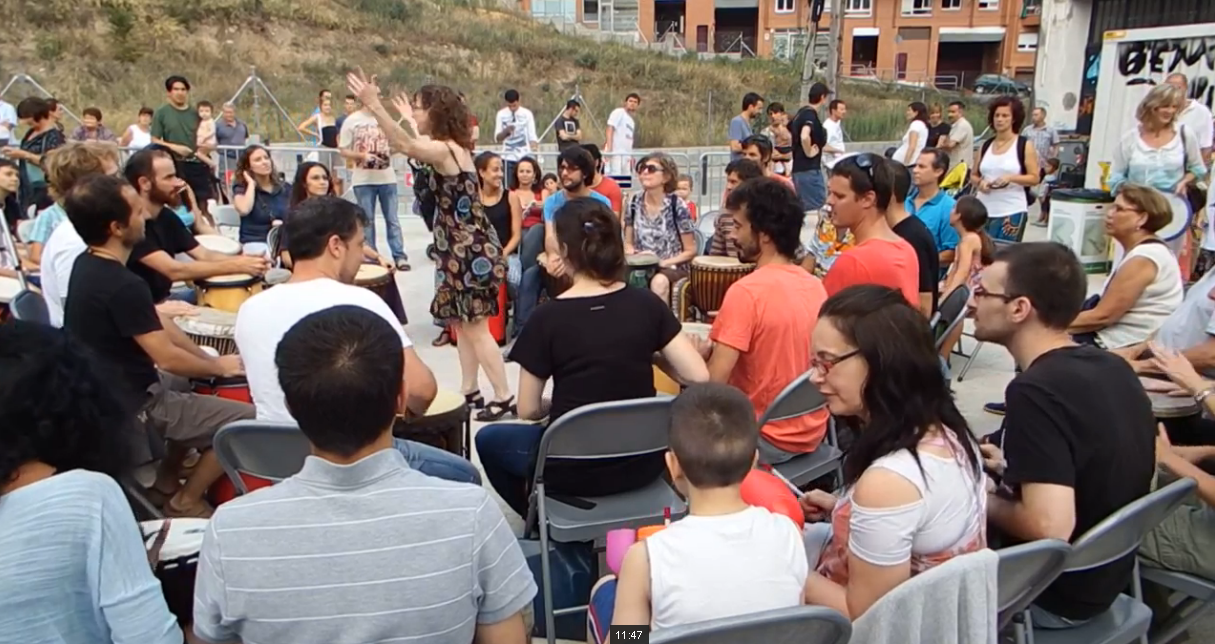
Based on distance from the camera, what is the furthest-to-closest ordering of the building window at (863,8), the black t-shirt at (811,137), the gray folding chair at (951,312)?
the building window at (863,8) < the black t-shirt at (811,137) < the gray folding chair at (951,312)

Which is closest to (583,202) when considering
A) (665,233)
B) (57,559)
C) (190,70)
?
(57,559)

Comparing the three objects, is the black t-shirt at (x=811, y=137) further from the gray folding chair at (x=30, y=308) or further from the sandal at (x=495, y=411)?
the gray folding chair at (x=30, y=308)

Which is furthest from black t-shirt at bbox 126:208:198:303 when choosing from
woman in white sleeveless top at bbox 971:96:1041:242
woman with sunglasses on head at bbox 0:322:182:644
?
woman in white sleeveless top at bbox 971:96:1041:242

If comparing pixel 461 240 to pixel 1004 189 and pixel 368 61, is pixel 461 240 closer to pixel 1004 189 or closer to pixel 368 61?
pixel 1004 189

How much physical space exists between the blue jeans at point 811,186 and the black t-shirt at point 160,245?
7.06 metres

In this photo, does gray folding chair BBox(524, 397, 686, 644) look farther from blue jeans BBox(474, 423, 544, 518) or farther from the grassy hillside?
the grassy hillside

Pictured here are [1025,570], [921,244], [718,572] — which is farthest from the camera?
[921,244]

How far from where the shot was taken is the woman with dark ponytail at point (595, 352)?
2.99m

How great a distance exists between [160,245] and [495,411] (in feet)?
6.53

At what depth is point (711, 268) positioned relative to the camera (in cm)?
556

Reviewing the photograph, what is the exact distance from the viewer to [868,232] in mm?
4113

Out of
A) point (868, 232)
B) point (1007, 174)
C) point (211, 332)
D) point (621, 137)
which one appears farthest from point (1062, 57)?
point (211, 332)

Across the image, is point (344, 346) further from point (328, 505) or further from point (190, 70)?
point (190, 70)

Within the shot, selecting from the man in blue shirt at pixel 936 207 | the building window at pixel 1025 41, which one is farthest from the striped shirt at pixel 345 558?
the building window at pixel 1025 41
